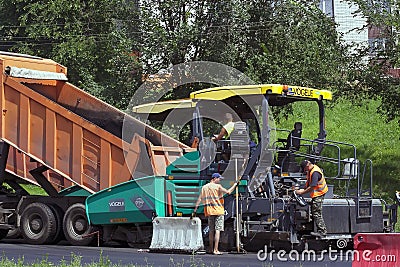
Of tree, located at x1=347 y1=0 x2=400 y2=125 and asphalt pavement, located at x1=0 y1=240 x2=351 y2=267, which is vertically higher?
tree, located at x1=347 y1=0 x2=400 y2=125

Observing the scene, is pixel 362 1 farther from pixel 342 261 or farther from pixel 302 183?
pixel 342 261

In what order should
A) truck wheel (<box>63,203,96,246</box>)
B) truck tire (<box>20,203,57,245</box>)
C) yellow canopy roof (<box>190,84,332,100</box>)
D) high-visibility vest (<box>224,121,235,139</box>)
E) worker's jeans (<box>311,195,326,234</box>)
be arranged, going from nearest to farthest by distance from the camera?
worker's jeans (<box>311,195,326,234</box>) < yellow canopy roof (<box>190,84,332,100</box>) < high-visibility vest (<box>224,121,235,139</box>) < truck wheel (<box>63,203,96,246</box>) < truck tire (<box>20,203,57,245</box>)

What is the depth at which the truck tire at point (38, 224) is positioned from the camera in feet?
53.0

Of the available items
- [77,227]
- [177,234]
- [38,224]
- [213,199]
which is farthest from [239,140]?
[38,224]

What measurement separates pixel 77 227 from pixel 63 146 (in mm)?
1615

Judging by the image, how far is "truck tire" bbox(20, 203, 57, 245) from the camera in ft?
53.0

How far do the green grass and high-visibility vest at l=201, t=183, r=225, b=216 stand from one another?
1074 cm

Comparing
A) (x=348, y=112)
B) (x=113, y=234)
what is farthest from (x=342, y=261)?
(x=348, y=112)

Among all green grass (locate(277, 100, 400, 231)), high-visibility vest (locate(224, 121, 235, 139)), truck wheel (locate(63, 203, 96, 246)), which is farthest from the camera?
green grass (locate(277, 100, 400, 231))

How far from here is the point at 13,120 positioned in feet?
53.5

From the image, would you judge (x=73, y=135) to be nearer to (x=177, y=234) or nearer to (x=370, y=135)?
(x=177, y=234)

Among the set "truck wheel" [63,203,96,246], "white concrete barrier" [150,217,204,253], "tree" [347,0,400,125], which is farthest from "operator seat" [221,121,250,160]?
"tree" [347,0,400,125]

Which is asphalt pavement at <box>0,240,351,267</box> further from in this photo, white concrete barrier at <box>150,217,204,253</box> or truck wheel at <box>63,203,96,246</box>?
truck wheel at <box>63,203,96,246</box>

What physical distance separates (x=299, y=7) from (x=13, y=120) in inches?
454
